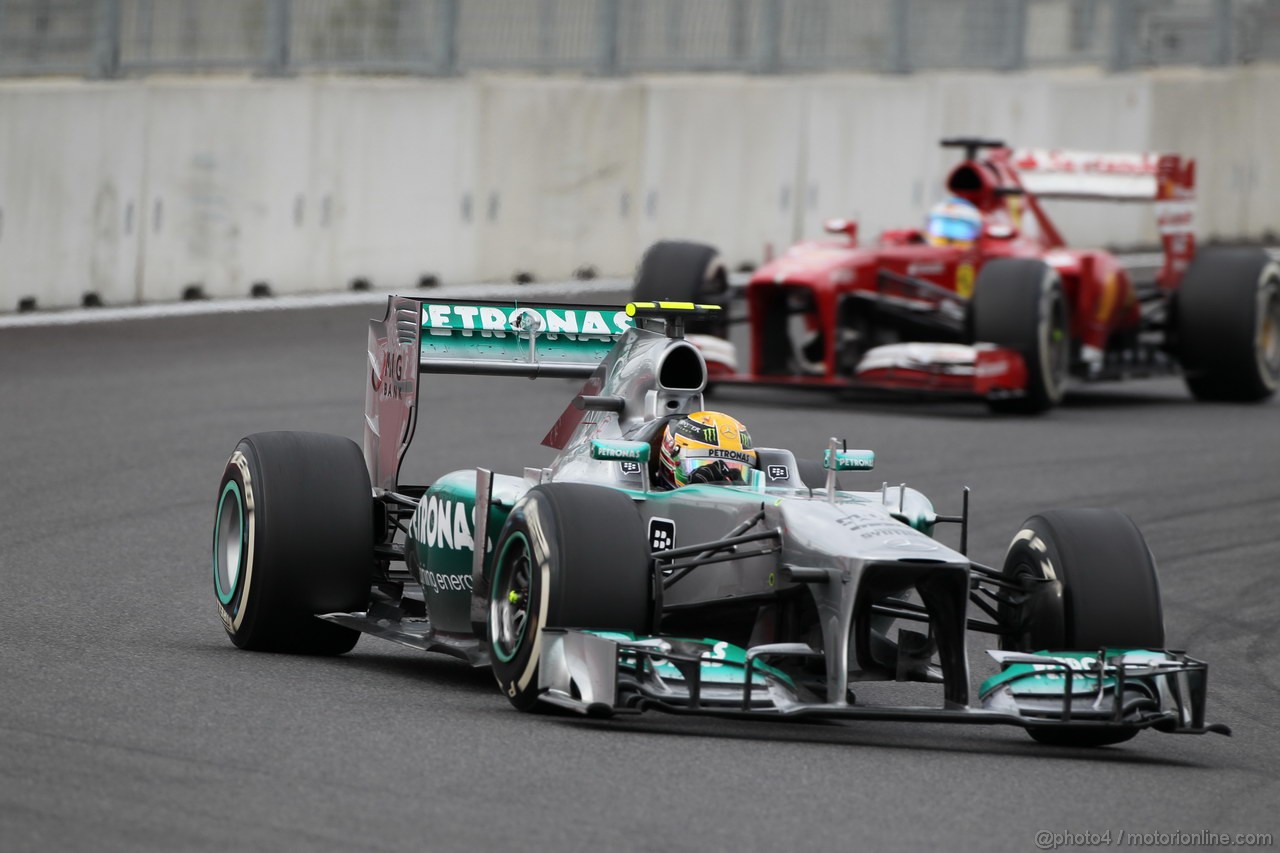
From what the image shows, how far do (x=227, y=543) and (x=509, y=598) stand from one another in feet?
5.74

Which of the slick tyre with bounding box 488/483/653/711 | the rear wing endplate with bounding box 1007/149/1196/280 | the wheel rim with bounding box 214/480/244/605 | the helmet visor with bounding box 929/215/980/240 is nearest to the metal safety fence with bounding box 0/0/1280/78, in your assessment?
the rear wing endplate with bounding box 1007/149/1196/280

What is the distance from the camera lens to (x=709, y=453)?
826 cm

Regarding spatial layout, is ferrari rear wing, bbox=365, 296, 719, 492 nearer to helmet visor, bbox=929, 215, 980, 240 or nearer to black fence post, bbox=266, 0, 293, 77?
helmet visor, bbox=929, 215, 980, 240

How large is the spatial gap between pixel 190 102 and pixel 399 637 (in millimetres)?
11926

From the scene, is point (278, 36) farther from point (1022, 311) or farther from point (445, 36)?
point (1022, 311)

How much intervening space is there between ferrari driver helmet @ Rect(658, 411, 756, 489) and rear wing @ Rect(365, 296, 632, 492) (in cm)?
123

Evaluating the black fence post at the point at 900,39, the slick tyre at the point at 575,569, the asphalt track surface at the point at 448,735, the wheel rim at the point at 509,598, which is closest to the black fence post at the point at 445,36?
the black fence post at the point at 900,39

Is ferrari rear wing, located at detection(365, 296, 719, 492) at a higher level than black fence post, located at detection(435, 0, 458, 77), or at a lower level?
lower

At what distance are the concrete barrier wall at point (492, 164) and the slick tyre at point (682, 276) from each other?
274 cm

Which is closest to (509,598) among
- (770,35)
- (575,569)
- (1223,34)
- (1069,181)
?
(575,569)

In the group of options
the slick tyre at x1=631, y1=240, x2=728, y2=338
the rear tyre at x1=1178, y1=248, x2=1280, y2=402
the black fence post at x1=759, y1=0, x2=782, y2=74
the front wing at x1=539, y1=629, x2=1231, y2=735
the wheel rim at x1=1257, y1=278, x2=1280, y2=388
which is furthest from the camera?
the black fence post at x1=759, y1=0, x2=782, y2=74

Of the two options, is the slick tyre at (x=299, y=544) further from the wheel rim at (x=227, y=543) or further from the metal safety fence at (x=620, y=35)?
the metal safety fence at (x=620, y=35)

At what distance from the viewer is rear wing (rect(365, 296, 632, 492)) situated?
9.28 m

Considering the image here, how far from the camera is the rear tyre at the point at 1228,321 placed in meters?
18.5
